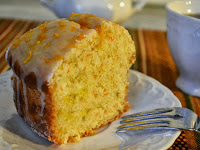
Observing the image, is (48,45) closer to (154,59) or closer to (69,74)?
(69,74)

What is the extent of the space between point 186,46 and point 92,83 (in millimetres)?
645

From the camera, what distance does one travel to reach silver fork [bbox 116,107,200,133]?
113 cm

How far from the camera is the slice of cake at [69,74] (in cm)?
104

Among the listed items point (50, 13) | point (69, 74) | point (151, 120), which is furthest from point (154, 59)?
point (50, 13)

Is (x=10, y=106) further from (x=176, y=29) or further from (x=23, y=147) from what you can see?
(x=176, y=29)

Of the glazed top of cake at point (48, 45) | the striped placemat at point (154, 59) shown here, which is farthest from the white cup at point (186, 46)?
the glazed top of cake at point (48, 45)

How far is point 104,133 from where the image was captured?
1238mm

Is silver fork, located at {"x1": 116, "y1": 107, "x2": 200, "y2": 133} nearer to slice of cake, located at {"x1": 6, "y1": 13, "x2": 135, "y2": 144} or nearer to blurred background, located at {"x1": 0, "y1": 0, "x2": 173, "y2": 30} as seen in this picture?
slice of cake, located at {"x1": 6, "y1": 13, "x2": 135, "y2": 144}

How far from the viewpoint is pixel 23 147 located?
1.04 meters

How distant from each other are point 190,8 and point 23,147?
55.7 inches

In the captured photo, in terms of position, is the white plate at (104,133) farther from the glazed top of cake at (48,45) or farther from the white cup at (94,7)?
the white cup at (94,7)

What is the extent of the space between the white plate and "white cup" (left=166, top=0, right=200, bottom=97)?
0.24 metres

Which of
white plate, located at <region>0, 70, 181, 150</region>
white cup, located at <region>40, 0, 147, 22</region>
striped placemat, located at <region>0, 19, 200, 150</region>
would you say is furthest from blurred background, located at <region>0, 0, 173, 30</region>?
white plate, located at <region>0, 70, 181, 150</region>

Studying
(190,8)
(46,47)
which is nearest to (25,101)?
(46,47)
